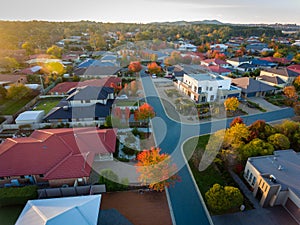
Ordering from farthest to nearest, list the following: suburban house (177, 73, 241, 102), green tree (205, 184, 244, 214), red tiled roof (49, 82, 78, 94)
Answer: red tiled roof (49, 82, 78, 94)
suburban house (177, 73, 241, 102)
green tree (205, 184, 244, 214)

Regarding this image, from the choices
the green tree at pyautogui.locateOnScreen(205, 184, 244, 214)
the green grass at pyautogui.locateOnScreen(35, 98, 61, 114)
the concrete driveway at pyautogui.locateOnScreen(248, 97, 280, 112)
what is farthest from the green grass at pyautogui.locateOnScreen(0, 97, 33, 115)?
the concrete driveway at pyautogui.locateOnScreen(248, 97, 280, 112)

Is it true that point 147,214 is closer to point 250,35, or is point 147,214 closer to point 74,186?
point 74,186

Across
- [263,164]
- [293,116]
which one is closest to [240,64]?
[293,116]

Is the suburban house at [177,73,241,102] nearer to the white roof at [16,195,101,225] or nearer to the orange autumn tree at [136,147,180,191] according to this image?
the orange autumn tree at [136,147,180,191]

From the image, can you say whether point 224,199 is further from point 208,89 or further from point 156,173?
point 208,89

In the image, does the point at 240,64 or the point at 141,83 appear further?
the point at 240,64

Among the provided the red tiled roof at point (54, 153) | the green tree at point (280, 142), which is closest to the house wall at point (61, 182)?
the red tiled roof at point (54, 153)
